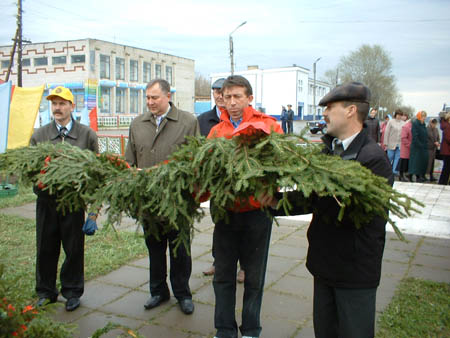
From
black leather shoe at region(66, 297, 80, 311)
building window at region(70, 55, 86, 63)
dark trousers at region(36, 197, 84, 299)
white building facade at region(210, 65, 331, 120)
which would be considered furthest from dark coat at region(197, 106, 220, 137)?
white building facade at region(210, 65, 331, 120)

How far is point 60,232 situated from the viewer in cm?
416

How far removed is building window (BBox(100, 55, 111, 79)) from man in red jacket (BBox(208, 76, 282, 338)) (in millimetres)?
44697

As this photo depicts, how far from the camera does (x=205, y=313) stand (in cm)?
404

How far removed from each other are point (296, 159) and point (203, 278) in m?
3.11

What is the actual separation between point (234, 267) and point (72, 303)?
184 cm

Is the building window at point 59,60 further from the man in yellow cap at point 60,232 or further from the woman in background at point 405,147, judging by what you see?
the man in yellow cap at point 60,232

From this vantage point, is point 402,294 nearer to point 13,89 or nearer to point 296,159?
point 296,159

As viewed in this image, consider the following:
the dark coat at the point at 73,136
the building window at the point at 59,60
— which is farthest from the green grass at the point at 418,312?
the building window at the point at 59,60

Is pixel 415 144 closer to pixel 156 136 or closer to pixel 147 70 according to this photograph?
pixel 156 136

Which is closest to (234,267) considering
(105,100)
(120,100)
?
(105,100)

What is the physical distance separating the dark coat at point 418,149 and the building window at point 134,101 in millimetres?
42175

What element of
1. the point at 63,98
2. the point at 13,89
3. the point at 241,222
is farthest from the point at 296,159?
the point at 13,89

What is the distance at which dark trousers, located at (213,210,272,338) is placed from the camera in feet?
10.7

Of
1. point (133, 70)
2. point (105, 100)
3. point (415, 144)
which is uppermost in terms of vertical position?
point (133, 70)
